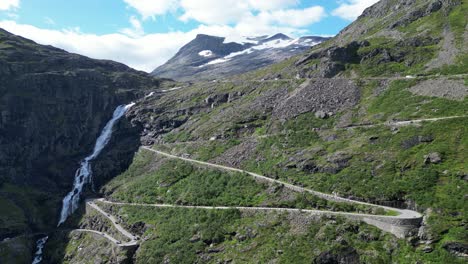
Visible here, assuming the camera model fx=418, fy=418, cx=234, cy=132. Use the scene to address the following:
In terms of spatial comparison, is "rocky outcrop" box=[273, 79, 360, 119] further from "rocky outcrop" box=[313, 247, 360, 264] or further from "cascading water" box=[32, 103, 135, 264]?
"cascading water" box=[32, 103, 135, 264]

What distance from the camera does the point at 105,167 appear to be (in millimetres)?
114375

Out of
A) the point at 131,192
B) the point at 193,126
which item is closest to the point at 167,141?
the point at 193,126

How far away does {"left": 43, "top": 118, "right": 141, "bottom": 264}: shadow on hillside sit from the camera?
86188 mm

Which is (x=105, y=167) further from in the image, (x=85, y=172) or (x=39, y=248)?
(x=39, y=248)

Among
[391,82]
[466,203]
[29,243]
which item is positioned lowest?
[29,243]

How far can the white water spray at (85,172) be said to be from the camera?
102m

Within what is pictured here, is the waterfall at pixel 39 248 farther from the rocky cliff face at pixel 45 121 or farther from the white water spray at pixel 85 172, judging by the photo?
the white water spray at pixel 85 172

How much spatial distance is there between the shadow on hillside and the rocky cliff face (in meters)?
7.23

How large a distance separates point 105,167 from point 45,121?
34685mm

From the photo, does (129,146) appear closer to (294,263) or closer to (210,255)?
(210,255)


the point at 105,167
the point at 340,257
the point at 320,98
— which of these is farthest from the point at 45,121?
the point at 340,257

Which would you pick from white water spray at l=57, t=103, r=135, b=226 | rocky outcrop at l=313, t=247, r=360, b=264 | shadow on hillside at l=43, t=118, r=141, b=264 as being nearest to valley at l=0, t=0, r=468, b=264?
rocky outcrop at l=313, t=247, r=360, b=264

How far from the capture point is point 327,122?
92.7 metres

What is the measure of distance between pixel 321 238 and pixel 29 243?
65778 mm
